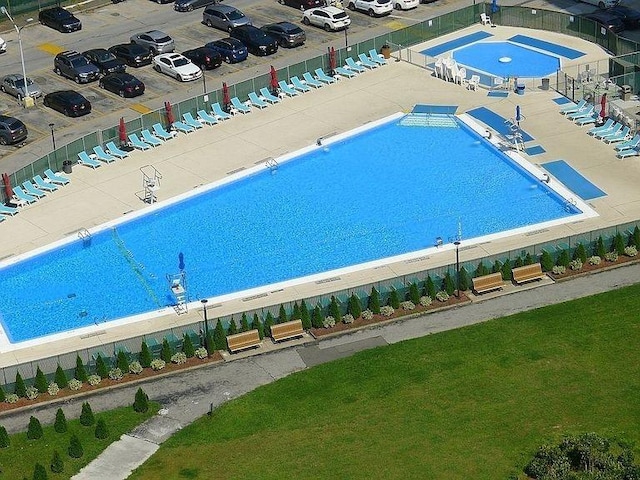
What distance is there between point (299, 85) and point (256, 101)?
3.08 metres

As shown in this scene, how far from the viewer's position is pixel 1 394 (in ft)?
183

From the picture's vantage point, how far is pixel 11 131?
259 feet

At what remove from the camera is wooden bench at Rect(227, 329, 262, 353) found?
193ft

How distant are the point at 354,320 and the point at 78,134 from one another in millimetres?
26317

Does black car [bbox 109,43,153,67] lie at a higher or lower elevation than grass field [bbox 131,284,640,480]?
lower

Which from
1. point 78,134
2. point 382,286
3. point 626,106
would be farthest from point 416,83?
point 382,286

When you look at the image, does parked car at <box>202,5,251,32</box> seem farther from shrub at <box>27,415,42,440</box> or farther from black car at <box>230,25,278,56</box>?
shrub at <box>27,415,42,440</box>

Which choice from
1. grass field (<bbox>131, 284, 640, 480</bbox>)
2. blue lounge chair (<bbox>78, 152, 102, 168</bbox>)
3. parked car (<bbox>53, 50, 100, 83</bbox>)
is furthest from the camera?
parked car (<bbox>53, 50, 100, 83</bbox>)

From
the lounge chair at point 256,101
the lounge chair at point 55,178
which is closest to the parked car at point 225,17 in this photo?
the lounge chair at point 256,101

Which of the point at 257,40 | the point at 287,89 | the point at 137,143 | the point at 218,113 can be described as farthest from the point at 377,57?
the point at 137,143

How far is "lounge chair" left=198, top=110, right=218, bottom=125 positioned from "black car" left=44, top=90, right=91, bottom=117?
23.0 feet

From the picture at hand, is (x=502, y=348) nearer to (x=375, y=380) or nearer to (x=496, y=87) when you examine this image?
(x=375, y=380)

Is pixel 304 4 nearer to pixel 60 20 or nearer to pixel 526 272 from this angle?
pixel 60 20

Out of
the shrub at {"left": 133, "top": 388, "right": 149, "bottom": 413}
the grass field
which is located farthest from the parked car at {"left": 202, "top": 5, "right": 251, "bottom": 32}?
the shrub at {"left": 133, "top": 388, "right": 149, "bottom": 413}
